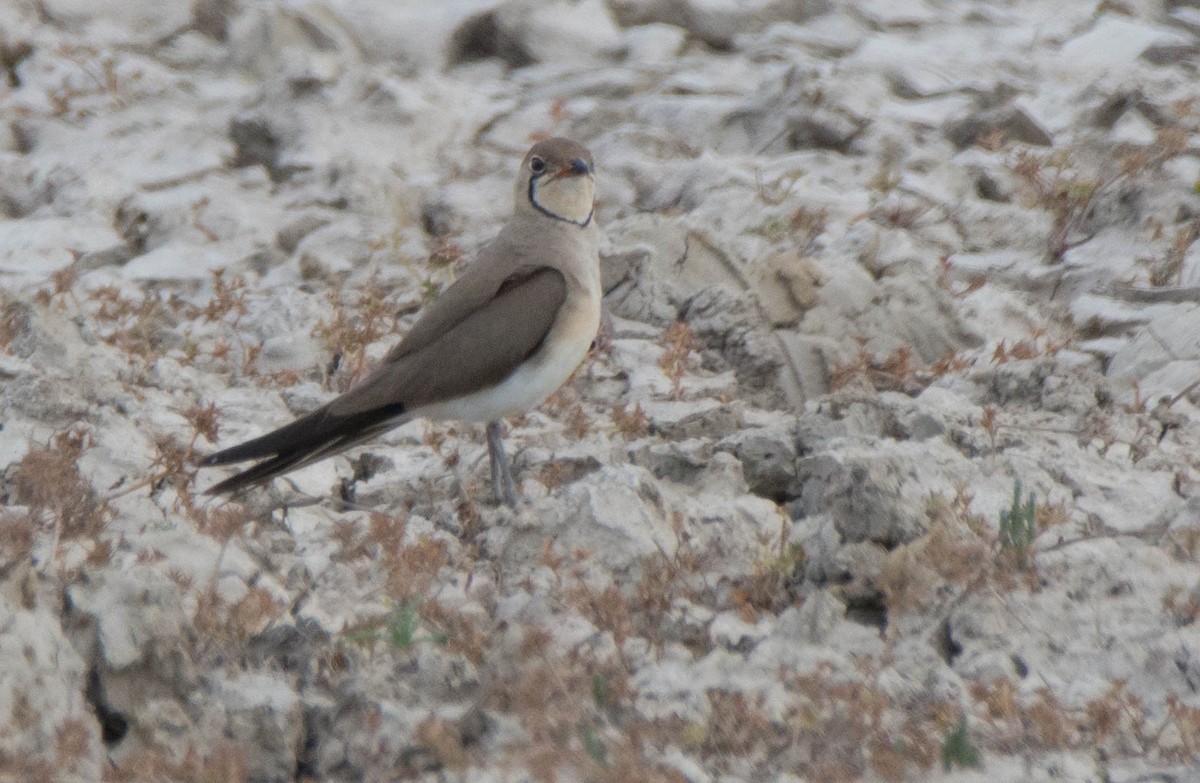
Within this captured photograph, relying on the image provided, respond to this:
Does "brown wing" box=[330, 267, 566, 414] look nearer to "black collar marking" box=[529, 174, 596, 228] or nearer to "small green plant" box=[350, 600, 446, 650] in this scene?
"black collar marking" box=[529, 174, 596, 228]

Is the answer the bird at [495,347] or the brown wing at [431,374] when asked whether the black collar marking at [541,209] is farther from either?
the brown wing at [431,374]

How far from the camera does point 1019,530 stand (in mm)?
3916

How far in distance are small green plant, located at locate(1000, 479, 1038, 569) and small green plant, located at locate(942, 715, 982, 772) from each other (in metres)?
0.74

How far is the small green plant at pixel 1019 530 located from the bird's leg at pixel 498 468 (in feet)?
4.37

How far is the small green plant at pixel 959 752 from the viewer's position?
3.26 metres

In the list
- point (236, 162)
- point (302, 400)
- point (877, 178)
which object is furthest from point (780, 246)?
point (236, 162)

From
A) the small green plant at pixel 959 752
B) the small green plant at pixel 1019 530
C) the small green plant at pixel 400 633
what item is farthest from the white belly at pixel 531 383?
the small green plant at pixel 959 752

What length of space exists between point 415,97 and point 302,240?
1287mm

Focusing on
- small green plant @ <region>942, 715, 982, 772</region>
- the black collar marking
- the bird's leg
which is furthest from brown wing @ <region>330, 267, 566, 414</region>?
small green plant @ <region>942, 715, 982, 772</region>

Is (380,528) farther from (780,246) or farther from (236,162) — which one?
(236,162)

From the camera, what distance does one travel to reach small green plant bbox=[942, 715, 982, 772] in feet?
10.7

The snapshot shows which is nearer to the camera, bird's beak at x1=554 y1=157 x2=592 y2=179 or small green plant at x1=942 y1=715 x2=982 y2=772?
small green plant at x1=942 y1=715 x2=982 y2=772

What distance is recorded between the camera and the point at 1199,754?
3.30 meters

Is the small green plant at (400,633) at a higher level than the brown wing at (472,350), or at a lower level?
higher
